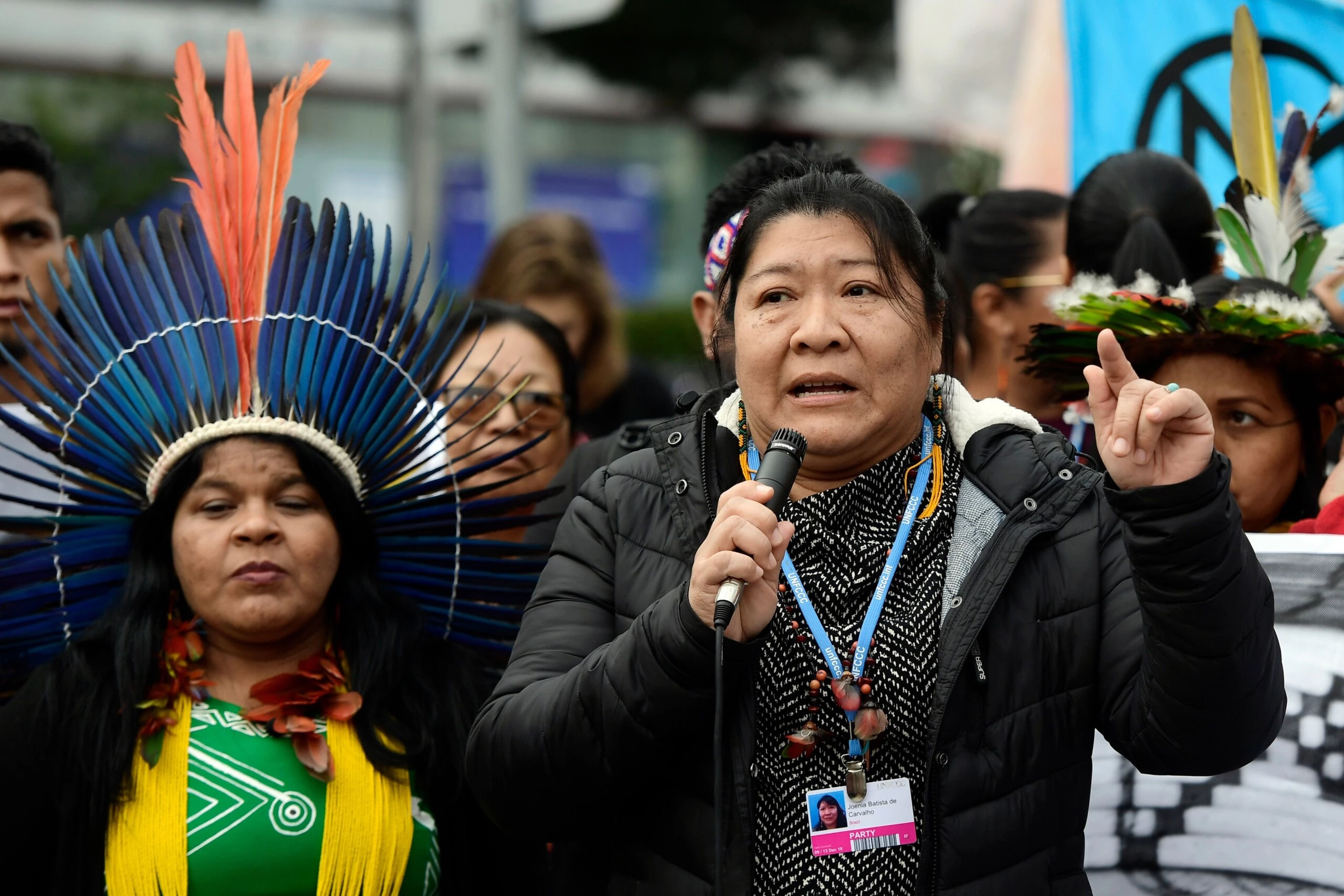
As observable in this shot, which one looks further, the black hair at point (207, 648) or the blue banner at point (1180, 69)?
the blue banner at point (1180, 69)

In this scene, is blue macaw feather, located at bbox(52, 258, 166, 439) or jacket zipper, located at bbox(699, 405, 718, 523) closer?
jacket zipper, located at bbox(699, 405, 718, 523)

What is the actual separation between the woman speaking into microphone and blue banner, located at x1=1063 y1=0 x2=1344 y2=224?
2805mm

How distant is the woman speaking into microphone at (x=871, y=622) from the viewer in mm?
1919

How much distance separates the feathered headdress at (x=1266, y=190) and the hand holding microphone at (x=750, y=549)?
1.65m

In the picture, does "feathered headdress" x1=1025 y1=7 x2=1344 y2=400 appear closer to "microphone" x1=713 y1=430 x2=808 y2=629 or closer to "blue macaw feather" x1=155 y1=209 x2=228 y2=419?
"microphone" x1=713 y1=430 x2=808 y2=629

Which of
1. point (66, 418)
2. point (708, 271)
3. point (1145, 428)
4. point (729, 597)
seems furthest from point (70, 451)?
point (1145, 428)

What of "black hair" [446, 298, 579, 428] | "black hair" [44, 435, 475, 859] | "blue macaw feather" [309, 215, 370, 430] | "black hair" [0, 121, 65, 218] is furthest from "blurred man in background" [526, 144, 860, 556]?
"black hair" [0, 121, 65, 218]

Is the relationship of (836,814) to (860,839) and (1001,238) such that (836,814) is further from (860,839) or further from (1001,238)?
(1001,238)

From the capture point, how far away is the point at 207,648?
2.90 meters

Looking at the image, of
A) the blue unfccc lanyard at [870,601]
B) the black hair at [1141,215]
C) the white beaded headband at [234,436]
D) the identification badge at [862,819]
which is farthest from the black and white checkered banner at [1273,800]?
the white beaded headband at [234,436]

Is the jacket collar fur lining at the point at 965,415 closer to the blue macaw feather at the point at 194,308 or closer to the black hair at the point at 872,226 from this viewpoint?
the black hair at the point at 872,226

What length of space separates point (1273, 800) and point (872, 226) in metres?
1.32

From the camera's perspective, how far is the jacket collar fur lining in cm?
231

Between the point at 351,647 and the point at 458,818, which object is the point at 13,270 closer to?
the point at 351,647
